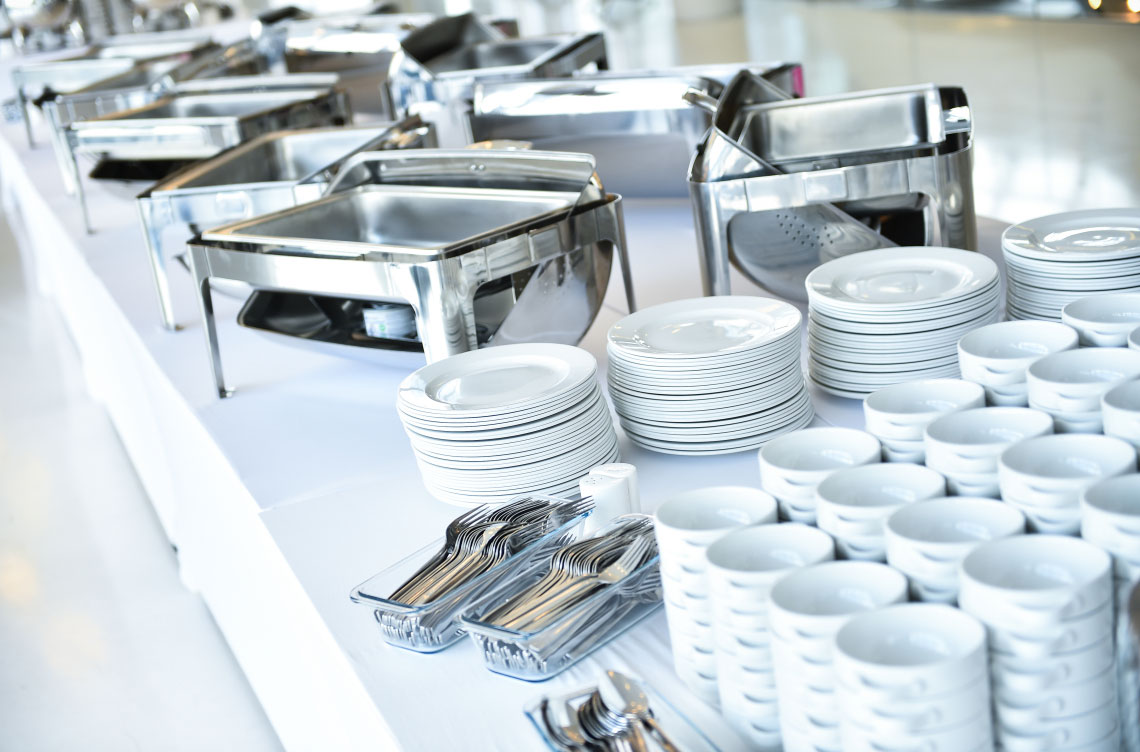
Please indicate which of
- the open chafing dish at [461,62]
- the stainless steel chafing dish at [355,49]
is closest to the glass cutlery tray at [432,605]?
the open chafing dish at [461,62]

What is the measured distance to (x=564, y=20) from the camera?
7.86 metres

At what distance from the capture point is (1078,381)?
0.70m

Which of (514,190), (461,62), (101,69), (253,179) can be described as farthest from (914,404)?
(101,69)

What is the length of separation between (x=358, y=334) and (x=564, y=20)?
6.97 meters

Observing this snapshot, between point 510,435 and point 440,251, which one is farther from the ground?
point 440,251

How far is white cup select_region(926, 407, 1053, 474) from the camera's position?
0.61m

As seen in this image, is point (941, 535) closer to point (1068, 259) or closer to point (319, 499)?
point (1068, 259)

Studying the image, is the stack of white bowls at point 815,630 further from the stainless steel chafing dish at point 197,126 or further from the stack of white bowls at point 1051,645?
the stainless steel chafing dish at point 197,126

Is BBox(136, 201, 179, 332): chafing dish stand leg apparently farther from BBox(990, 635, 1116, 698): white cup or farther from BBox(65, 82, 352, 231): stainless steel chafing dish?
BBox(990, 635, 1116, 698): white cup

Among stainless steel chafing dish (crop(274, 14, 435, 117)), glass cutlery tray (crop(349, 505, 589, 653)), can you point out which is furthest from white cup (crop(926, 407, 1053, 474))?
stainless steel chafing dish (crop(274, 14, 435, 117))

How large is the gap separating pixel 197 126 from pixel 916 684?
1899 millimetres

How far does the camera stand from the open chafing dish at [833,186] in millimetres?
1180

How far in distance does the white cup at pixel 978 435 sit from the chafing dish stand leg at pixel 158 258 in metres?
1.31

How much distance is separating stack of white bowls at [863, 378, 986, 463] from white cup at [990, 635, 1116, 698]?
193mm
